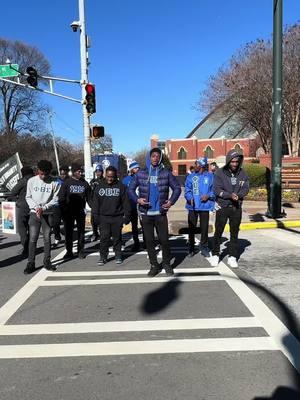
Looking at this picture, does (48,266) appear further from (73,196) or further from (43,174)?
(73,196)

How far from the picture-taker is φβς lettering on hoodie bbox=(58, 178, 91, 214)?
9336mm

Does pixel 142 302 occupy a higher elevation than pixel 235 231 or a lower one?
lower

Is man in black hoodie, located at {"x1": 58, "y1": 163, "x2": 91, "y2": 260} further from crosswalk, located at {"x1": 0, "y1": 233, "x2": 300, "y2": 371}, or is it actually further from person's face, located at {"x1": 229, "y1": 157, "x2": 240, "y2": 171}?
person's face, located at {"x1": 229, "y1": 157, "x2": 240, "y2": 171}

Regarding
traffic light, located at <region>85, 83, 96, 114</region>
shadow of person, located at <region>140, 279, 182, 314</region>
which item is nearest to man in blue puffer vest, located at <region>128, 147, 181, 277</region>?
shadow of person, located at <region>140, 279, 182, 314</region>

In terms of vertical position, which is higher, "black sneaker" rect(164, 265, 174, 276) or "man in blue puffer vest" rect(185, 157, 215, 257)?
"man in blue puffer vest" rect(185, 157, 215, 257)

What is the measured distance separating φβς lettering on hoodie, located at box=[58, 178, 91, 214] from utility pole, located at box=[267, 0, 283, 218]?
→ 6800 millimetres

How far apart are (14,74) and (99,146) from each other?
76.8 meters

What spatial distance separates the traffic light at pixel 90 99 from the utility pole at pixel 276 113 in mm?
6571

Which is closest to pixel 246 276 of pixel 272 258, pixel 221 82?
pixel 272 258

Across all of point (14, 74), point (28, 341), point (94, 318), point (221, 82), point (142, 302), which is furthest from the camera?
point (221, 82)

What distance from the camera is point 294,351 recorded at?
4.44 meters

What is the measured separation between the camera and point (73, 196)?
9.70m

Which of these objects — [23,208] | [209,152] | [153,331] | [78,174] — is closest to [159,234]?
[153,331]

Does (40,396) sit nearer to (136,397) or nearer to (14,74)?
(136,397)
